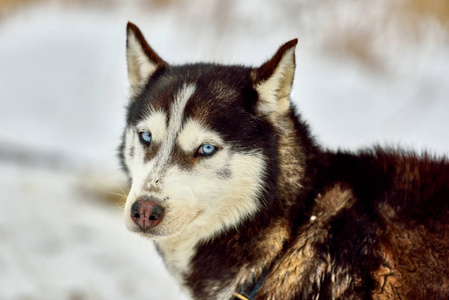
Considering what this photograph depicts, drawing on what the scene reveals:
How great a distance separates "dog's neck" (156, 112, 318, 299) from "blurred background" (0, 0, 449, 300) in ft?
7.10

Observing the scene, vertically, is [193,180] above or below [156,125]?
below

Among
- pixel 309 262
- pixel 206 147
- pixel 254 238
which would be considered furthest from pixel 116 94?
pixel 309 262

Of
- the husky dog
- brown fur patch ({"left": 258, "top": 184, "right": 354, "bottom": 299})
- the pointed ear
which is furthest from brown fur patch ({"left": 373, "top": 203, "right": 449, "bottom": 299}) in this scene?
the pointed ear

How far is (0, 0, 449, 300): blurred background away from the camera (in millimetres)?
5309

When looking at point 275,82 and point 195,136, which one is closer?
point 195,136

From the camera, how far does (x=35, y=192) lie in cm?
645

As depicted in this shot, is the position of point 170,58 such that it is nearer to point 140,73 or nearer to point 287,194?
point 140,73

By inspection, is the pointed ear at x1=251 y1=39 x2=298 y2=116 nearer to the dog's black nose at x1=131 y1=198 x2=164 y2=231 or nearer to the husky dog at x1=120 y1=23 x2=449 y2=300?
the husky dog at x1=120 y1=23 x2=449 y2=300

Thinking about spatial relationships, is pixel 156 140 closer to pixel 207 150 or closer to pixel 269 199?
pixel 207 150

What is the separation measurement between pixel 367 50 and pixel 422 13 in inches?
36.1

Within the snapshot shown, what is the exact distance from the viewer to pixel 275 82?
9.37ft

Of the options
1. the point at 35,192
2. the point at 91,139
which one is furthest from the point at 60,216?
the point at 91,139

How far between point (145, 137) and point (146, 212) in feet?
1.65

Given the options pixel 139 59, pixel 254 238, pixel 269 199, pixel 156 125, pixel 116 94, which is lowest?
pixel 116 94
